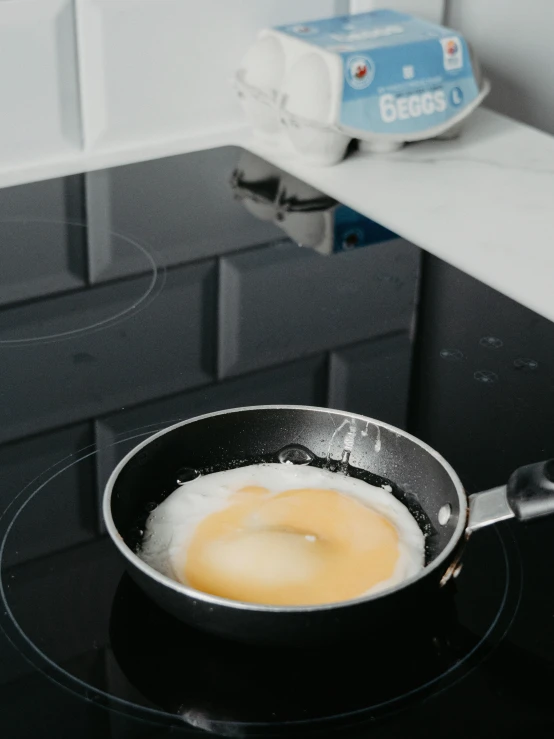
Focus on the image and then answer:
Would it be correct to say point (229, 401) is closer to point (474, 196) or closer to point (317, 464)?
point (317, 464)

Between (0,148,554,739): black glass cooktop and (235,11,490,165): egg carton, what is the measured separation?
7cm

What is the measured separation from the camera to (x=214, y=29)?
3.85ft

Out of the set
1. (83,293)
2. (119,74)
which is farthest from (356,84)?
(83,293)

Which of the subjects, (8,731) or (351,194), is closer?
(8,731)

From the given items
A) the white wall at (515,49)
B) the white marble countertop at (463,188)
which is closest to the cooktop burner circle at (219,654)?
the white marble countertop at (463,188)

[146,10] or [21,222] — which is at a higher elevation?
[146,10]

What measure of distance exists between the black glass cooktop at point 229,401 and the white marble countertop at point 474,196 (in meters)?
0.03

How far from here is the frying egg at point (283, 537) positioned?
55 centimetres

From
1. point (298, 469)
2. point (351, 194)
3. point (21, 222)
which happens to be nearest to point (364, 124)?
point (351, 194)

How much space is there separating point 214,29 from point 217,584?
2.61ft

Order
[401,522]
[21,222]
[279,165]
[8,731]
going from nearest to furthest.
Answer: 1. [8,731]
2. [401,522]
3. [21,222]
4. [279,165]

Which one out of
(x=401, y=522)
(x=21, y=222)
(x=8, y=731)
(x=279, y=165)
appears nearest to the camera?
(x=8, y=731)

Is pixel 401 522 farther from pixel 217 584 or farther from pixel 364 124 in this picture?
pixel 364 124

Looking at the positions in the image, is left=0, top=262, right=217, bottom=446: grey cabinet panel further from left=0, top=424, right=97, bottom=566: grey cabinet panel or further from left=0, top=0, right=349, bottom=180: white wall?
left=0, top=0, right=349, bottom=180: white wall
